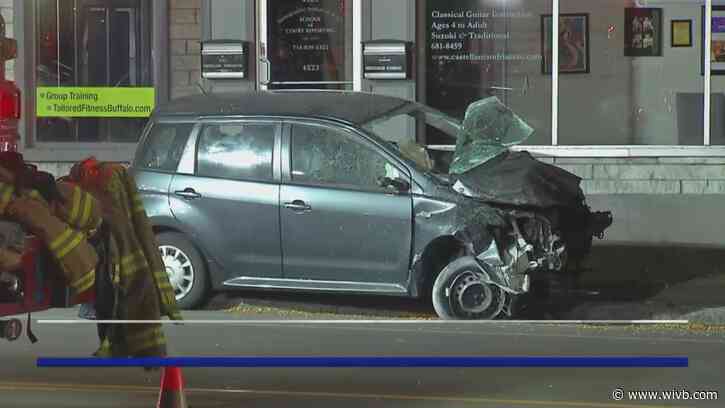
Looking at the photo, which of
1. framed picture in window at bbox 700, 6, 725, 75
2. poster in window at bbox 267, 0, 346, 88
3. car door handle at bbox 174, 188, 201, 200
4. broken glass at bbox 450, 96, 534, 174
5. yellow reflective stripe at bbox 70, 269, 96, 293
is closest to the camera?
yellow reflective stripe at bbox 70, 269, 96, 293

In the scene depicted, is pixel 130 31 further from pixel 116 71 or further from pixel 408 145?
pixel 408 145

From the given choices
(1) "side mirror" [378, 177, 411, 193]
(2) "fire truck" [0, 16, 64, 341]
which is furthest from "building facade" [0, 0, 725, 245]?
(2) "fire truck" [0, 16, 64, 341]

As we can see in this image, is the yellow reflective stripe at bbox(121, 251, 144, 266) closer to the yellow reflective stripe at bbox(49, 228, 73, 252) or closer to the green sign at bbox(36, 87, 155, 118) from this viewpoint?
the yellow reflective stripe at bbox(49, 228, 73, 252)

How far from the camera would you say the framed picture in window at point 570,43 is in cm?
1351

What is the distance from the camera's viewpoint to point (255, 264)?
→ 704cm

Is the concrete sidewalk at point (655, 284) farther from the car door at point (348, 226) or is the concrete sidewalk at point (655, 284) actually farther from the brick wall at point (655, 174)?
the brick wall at point (655, 174)

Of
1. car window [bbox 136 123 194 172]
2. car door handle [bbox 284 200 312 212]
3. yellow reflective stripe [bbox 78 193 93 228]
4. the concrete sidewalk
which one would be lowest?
the concrete sidewalk

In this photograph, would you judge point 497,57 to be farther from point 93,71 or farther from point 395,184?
point 395,184

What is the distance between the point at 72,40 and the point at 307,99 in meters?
4.24

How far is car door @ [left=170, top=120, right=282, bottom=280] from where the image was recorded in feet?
23.1

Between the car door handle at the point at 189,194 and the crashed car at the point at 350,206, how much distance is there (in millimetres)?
32

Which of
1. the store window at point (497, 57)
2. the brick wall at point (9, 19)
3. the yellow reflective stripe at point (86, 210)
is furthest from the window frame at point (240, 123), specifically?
the store window at point (497, 57)

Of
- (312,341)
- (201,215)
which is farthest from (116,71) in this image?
(312,341)

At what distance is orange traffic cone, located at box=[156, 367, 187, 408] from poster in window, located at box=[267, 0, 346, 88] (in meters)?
8.65
